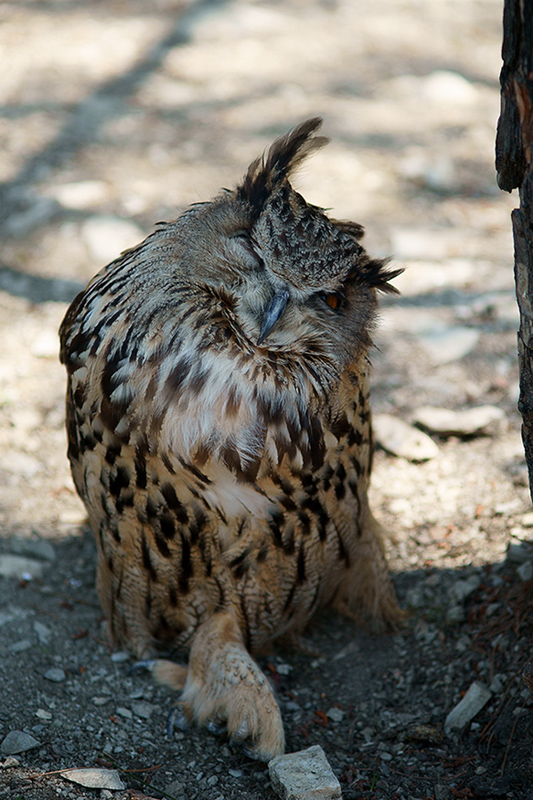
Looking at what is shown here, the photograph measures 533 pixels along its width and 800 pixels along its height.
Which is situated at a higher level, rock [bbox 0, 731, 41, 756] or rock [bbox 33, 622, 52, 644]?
rock [bbox 0, 731, 41, 756]

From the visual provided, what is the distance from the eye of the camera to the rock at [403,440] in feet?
9.85

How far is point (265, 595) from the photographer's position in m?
2.26

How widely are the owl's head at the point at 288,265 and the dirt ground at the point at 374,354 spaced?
0.36 meters

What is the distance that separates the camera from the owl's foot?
81.0 inches

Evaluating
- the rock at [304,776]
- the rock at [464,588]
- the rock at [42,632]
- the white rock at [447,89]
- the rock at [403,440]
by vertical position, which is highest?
the white rock at [447,89]

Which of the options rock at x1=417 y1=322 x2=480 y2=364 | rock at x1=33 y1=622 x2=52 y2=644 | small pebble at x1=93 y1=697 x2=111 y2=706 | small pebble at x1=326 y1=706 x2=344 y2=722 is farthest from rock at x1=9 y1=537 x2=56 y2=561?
rock at x1=417 y1=322 x2=480 y2=364

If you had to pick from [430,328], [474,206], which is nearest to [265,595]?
[430,328]

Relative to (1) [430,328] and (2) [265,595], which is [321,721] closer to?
(2) [265,595]

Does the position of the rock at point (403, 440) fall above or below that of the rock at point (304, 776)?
above

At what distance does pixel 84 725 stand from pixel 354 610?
37.2 inches

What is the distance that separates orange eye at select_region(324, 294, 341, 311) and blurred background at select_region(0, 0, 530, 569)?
0.33 metres

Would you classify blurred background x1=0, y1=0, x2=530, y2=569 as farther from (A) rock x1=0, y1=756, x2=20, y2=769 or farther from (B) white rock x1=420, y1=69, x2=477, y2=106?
(A) rock x1=0, y1=756, x2=20, y2=769

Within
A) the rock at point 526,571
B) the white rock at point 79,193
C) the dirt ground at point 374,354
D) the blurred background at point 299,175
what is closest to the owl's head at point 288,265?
the blurred background at point 299,175

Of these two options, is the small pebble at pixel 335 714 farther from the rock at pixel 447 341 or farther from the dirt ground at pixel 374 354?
the rock at pixel 447 341
